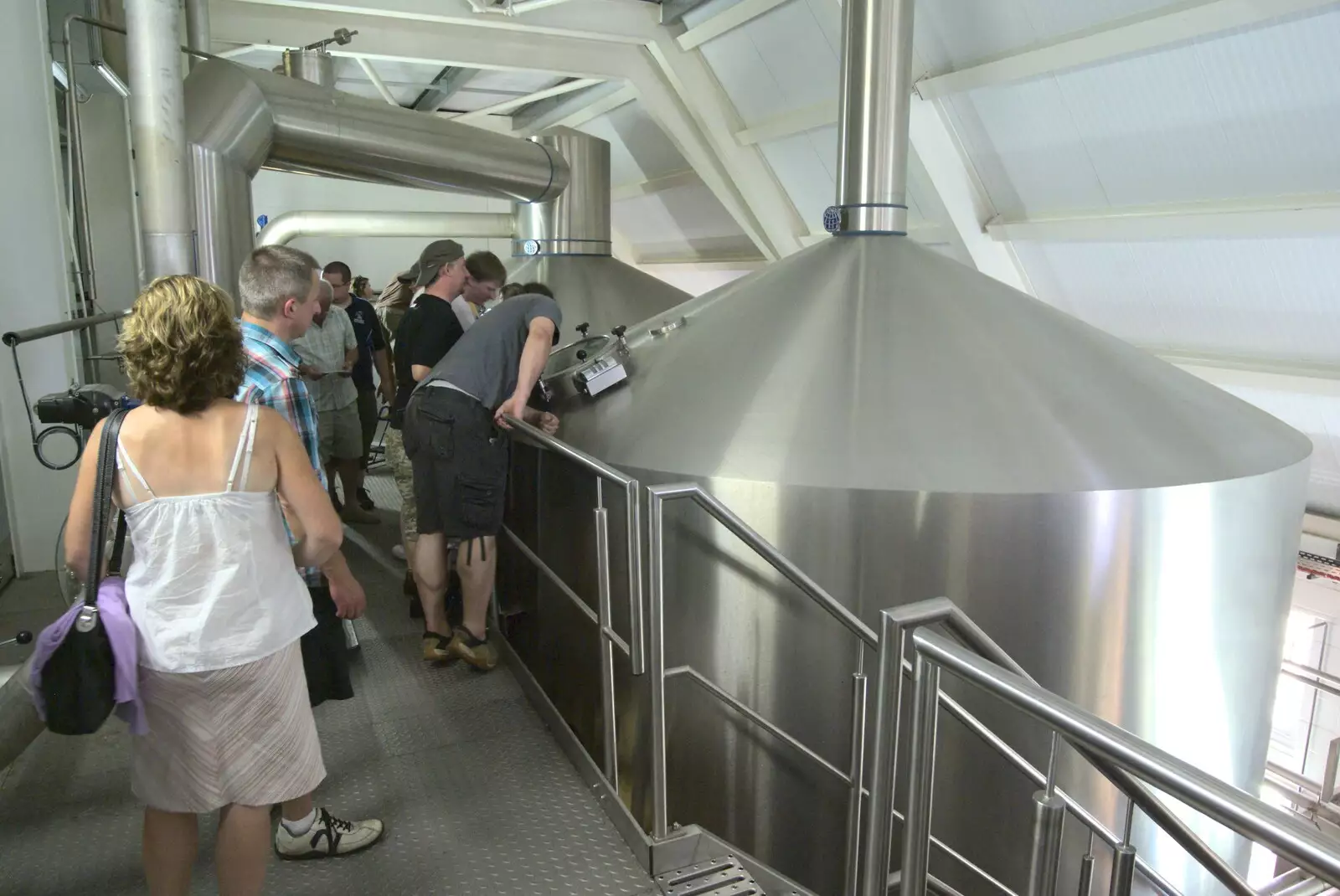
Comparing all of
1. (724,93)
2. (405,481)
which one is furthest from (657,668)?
(724,93)

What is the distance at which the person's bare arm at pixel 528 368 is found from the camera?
2.58m

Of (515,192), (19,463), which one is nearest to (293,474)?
(19,463)

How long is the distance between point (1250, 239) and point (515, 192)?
313 cm

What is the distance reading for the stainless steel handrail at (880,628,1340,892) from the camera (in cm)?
65

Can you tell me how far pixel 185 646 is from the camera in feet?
4.41

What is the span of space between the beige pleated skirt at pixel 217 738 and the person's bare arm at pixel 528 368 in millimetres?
1205

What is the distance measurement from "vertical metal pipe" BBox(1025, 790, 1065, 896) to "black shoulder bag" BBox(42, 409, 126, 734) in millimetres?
1259

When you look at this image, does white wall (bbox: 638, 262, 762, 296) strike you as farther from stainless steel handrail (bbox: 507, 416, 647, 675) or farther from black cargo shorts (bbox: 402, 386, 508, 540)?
stainless steel handrail (bbox: 507, 416, 647, 675)

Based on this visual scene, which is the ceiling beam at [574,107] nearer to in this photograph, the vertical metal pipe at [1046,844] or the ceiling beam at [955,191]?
the ceiling beam at [955,191]

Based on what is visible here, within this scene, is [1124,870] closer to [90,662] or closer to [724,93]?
[90,662]

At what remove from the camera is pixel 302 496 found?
1444 mm

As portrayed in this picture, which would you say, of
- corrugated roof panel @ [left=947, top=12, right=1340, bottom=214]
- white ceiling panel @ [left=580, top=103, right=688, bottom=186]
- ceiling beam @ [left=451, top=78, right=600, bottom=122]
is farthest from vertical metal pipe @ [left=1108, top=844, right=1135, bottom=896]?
white ceiling panel @ [left=580, top=103, right=688, bottom=186]

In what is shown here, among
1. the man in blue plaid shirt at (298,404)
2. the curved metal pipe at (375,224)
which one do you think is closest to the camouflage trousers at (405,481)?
the man in blue plaid shirt at (298,404)

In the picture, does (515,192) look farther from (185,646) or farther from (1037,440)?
(185,646)
